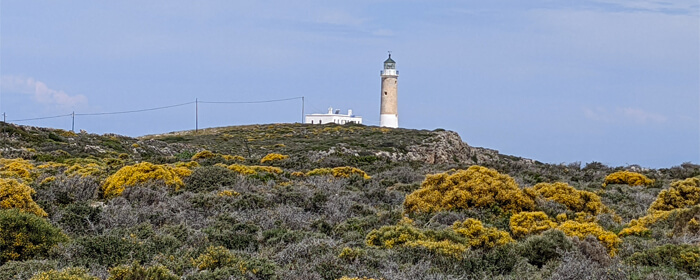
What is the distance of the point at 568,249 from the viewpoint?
782cm

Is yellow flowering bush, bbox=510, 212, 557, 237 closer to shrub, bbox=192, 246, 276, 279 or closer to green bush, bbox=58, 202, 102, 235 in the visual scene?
shrub, bbox=192, 246, 276, 279

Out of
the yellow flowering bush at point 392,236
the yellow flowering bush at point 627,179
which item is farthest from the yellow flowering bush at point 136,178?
the yellow flowering bush at point 627,179

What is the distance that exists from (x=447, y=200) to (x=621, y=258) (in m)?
3.93

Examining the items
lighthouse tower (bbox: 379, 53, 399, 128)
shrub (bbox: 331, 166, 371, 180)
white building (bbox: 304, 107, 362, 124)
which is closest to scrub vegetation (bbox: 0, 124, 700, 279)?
shrub (bbox: 331, 166, 371, 180)

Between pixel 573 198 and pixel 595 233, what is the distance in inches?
146

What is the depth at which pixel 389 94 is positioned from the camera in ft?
226

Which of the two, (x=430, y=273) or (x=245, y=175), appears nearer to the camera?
(x=430, y=273)

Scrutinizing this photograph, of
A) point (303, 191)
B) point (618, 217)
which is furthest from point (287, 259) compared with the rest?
point (618, 217)

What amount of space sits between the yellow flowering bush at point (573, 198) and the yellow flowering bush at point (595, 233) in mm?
2852

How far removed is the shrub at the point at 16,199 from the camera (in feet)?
32.0

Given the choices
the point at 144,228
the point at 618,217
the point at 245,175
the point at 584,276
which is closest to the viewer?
the point at 584,276

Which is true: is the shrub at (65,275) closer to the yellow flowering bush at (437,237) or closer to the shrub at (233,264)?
the shrub at (233,264)

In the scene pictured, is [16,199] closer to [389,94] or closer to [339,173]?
[339,173]

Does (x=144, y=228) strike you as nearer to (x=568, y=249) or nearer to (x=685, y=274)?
(x=568, y=249)
